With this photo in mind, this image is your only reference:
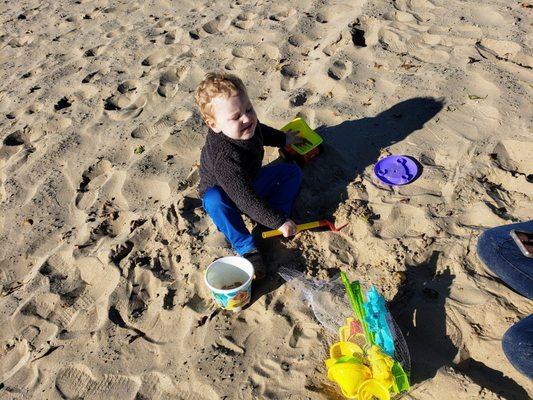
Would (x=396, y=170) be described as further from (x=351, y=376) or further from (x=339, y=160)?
(x=351, y=376)

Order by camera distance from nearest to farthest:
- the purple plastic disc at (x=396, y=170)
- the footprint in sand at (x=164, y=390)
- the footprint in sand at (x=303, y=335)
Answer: the footprint in sand at (x=164, y=390)
the footprint in sand at (x=303, y=335)
the purple plastic disc at (x=396, y=170)

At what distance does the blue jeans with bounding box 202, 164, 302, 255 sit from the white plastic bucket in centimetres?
12

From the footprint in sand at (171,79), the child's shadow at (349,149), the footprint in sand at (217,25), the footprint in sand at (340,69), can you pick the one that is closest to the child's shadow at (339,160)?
the child's shadow at (349,149)

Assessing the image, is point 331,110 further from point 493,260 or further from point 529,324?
point 529,324

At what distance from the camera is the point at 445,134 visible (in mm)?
3416

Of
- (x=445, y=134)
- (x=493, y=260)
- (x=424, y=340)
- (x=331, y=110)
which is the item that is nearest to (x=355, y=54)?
(x=331, y=110)

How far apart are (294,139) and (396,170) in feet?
2.22

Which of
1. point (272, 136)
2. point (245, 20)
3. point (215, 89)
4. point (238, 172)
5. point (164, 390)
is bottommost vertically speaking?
point (164, 390)

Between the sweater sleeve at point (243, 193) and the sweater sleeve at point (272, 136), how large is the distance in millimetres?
409

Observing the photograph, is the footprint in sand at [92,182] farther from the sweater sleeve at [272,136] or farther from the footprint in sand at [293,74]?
the footprint in sand at [293,74]

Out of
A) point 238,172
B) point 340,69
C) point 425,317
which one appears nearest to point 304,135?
point 238,172

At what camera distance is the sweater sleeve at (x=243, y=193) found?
9.04 feet

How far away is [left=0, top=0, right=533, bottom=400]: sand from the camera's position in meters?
2.47

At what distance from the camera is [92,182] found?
3562 mm
